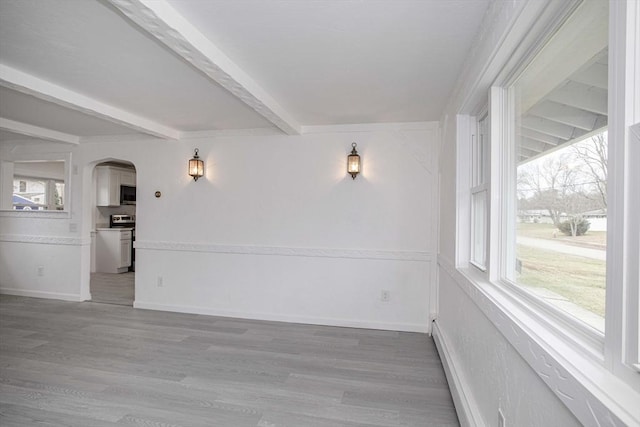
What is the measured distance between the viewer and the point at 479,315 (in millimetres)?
1810

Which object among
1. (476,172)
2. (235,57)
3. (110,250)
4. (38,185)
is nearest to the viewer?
(235,57)

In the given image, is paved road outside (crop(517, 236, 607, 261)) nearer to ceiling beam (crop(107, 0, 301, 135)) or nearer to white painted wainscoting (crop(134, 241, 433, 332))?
ceiling beam (crop(107, 0, 301, 135))

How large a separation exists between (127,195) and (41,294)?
8.69 feet

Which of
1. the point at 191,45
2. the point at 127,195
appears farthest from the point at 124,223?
the point at 191,45

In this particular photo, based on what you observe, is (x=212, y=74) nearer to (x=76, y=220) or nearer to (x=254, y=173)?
(x=254, y=173)

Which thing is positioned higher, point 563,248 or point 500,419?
point 563,248

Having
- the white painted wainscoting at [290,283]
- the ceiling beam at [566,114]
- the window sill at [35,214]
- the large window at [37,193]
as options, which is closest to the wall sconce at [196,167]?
the white painted wainscoting at [290,283]

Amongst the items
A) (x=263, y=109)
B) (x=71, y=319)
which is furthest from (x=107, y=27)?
(x=71, y=319)

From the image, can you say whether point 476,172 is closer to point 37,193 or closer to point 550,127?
point 550,127

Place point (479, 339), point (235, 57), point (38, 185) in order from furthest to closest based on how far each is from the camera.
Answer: point (38, 185), point (235, 57), point (479, 339)

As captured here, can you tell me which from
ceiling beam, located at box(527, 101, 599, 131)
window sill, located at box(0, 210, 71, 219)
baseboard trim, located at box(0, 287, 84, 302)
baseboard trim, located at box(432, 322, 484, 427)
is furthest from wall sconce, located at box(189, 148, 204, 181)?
ceiling beam, located at box(527, 101, 599, 131)

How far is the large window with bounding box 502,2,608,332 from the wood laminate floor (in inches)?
53.2

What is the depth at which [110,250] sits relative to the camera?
6.66 m

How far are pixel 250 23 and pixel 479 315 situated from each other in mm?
1993
